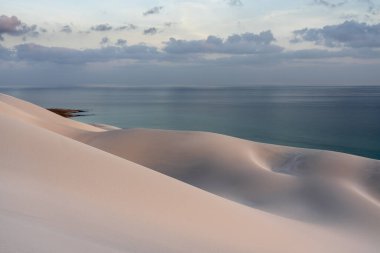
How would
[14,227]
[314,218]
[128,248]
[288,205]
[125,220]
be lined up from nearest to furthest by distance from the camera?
[14,227] → [128,248] → [125,220] → [314,218] → [288,205]

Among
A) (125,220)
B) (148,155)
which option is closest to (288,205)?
(148,155)

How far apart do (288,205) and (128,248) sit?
10480mm

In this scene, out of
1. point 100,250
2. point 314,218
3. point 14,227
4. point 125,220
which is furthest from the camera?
point 314,218

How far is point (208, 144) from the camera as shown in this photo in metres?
21.3

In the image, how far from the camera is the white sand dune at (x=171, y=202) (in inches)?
230

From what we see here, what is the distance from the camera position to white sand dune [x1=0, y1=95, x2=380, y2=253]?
5.85 meters

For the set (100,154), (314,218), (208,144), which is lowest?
(314,218)

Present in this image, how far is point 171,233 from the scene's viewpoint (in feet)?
23.2

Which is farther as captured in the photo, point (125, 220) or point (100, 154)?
point (100, 154)

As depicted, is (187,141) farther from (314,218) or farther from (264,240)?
(264,240)

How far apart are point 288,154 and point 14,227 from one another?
18033 millimetres

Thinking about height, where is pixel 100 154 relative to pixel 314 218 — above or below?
above

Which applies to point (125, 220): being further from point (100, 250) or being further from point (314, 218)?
point (314, 218)

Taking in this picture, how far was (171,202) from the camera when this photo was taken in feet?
28.4
